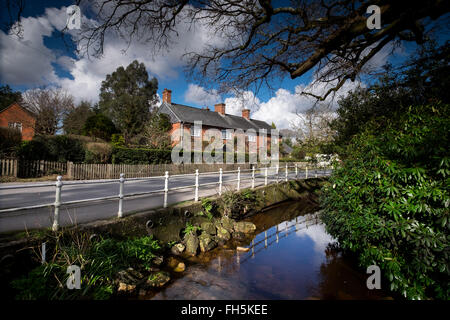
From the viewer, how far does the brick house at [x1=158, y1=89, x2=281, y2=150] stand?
29.2 metres

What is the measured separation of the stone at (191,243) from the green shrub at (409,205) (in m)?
3.62

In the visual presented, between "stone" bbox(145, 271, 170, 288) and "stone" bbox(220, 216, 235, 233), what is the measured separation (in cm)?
314

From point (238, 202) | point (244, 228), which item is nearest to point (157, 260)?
point (244, 228)

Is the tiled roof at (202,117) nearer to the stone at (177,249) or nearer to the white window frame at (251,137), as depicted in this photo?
the white window frame at (251,137)

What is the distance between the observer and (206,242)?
606cm

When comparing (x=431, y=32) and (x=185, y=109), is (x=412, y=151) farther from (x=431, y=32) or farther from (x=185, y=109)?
(x=185, y=109)

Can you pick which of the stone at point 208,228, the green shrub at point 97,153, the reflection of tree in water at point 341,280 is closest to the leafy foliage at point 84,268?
the stone at point 208,228

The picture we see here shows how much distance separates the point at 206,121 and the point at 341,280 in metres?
29.3

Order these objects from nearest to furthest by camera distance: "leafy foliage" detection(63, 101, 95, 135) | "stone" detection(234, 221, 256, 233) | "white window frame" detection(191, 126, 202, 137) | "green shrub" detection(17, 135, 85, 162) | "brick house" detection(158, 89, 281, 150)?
"stone" detection(234, 221, 256, 233) < "green shrub" detection(17, 135, 85, 162) < "leafy foliage" detection(63, 101, 95, 135) < "brick house" detection(158, 89, 281, 150) < "white window frame" detection(191, 126, 202, 137)

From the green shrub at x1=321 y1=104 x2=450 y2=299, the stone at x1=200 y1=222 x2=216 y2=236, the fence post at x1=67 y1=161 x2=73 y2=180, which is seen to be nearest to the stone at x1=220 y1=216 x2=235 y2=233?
the stone at x1=200 y1=222 x2=216 y2=236

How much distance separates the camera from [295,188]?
45.2 ft

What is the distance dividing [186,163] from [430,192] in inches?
710

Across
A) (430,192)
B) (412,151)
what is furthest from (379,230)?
(412,151)

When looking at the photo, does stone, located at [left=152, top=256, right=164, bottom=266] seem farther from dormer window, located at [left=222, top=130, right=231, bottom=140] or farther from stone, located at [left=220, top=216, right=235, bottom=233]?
dormer window, located at [left=222, top=130, right=231, bottom=140]
